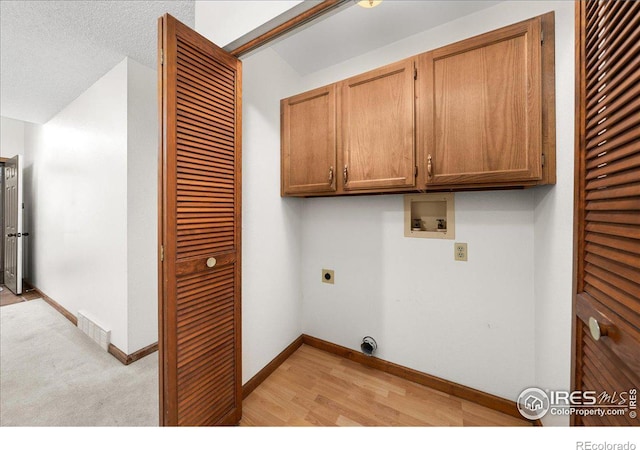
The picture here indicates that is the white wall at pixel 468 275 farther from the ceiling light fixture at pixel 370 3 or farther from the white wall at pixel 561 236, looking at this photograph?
the ceiling light fixture at pixel 370 3

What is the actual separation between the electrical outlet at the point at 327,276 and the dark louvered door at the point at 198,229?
959 mm

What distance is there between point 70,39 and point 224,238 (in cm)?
211

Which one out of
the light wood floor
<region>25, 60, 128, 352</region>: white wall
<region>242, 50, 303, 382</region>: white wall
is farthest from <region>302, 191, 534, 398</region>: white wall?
<region>25, 60, 128, 352</region>: white wall

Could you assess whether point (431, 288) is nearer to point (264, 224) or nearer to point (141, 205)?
point (264, 224)

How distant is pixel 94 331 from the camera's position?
2.36 meters

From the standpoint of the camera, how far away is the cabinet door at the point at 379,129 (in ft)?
4.86

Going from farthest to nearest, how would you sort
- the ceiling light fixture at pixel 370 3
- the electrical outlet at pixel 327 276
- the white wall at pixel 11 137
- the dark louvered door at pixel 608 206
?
the white wall at pixel 11 137 < the electrical outlet at pixel 327 276 < the ceiling light fixture at pixel 370 3 < the dark louvered door at pixel 608 206

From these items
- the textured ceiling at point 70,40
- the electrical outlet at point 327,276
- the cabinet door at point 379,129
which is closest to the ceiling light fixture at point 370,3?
the cabinet door at point 379,129

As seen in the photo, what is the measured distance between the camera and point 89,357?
7.01ft

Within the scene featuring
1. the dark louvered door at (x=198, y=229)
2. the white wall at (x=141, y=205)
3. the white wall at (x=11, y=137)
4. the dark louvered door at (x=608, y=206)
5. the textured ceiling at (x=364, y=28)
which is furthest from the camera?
the white wall at (x=11, y=137)

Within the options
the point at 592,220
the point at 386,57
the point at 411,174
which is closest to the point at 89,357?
the point at 411,174

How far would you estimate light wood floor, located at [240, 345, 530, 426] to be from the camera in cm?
147

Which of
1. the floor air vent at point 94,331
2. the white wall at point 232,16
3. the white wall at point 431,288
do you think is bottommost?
the floor air vent at point 94,331
